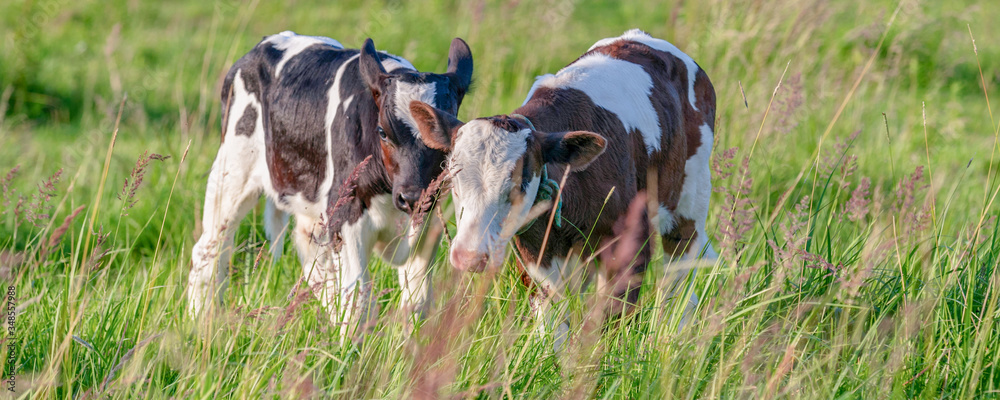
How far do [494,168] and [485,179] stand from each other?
0.04 m

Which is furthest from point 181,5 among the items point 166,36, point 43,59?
point 43,59

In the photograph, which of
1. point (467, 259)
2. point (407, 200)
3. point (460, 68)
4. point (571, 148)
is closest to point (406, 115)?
point (407, 200)

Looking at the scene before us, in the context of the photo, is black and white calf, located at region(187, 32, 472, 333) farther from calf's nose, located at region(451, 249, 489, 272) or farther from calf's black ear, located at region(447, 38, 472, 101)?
calf's nose, located at region(451, 249, 489, 272)

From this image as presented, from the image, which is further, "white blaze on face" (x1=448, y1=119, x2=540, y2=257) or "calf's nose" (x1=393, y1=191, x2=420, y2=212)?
"calf's nose" (x1=393, y1=191, x2=420, y2=212)

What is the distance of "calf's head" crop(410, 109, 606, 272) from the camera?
2.49 meters

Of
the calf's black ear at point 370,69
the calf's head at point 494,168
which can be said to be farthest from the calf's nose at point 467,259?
the calf's black ear at point 370,69

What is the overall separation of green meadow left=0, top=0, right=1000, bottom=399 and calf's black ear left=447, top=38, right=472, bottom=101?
201 mm

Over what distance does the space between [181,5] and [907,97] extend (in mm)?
8261

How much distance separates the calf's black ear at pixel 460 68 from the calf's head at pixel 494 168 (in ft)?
2.04

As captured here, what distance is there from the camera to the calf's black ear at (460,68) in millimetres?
3346

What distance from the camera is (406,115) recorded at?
3061 mm

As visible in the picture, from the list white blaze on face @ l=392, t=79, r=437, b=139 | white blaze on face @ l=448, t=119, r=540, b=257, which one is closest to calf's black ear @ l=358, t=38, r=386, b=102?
white blaze on face @ l=392, t=79, r=437, b=139

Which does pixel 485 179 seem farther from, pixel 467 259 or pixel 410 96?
pixel 410 96

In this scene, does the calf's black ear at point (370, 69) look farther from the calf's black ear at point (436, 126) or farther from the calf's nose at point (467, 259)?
the calf's nose at point (467, 259)
